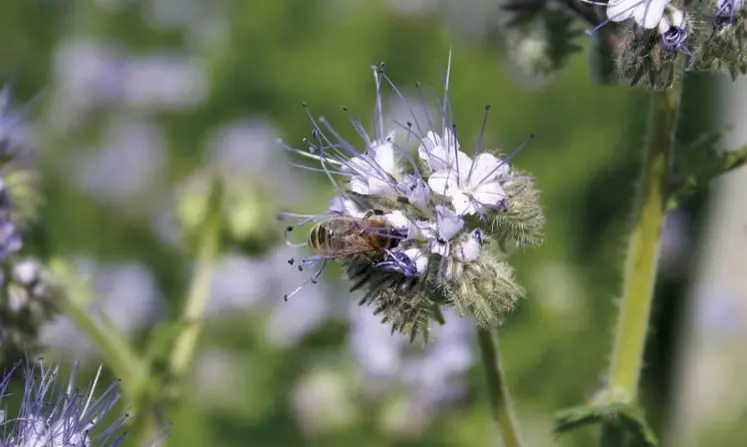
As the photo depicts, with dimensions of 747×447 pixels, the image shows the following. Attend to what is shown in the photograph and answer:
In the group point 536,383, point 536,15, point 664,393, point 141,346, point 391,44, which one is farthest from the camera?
point 391,44

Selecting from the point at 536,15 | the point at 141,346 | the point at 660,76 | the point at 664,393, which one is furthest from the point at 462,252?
the point at 664,393

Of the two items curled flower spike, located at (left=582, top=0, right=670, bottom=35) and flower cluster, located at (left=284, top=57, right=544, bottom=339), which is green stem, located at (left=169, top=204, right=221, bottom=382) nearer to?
→ flower cluster, located at (left=284, top=57, right=544, bottom=339)

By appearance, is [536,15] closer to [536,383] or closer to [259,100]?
[536,383]

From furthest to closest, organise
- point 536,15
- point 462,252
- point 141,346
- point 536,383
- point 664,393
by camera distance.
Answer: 1. point 664,393
2. point 141,346
3. point 536,383
4. point 536,15
5. point 462,252

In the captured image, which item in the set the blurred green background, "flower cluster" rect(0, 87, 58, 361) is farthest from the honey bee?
the blurred green background

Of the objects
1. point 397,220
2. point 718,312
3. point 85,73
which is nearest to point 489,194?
point 397,220

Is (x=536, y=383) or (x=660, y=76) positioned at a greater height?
(x=536, y=383)
